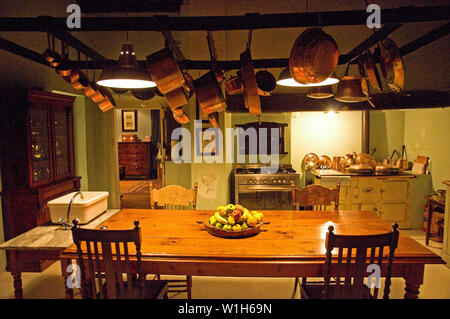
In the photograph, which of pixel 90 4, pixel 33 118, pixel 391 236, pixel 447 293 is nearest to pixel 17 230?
pixel 33 118

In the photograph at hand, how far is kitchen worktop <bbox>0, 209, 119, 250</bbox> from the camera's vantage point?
6.92 feet

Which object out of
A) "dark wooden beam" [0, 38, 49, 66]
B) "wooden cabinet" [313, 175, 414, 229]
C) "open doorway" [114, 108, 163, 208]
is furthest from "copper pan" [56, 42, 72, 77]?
"open doorway" [114, 108, 163, 208]

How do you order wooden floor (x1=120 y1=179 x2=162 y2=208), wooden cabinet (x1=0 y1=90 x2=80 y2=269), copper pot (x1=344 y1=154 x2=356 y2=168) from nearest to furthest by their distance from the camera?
wooden cabinet (x1=0 y1=90 x2=80 y2=269) → copper pot (x1=344 y1=154 x2=356 y2=168) → wooden floor (x1=120 y1=179 x2=162 y2=208)

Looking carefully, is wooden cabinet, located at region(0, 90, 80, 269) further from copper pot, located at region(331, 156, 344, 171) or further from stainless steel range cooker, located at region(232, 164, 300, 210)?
copper pot, located at region(331, 156, 344, 171)

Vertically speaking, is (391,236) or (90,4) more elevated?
(90,4)

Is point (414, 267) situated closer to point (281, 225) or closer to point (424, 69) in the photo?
point (281, 225)

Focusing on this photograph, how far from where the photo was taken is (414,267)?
1.70m

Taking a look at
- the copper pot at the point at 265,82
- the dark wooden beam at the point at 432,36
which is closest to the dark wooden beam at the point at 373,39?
the dark wooden beam at the point at 432,36

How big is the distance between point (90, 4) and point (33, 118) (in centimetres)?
207

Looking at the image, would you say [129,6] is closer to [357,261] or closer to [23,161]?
[23,161]

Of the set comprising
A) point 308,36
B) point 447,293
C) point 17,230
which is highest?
point 308,36

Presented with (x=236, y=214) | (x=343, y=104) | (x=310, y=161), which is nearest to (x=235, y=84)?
(x=236, y=214)

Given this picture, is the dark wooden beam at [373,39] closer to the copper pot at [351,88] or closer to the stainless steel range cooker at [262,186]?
the copper pot at [351,88]

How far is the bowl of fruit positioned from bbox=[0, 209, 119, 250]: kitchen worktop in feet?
3.46
